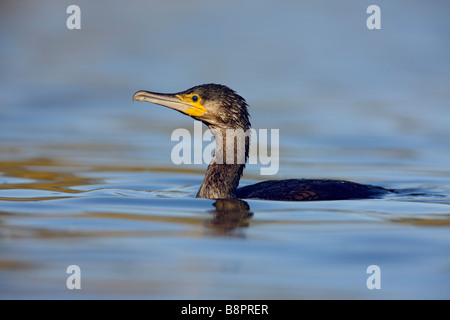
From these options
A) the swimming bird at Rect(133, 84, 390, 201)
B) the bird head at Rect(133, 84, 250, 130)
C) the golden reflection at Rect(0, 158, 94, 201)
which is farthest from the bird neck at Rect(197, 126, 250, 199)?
the golden reflection at Rect(0, 158, 94, 201)

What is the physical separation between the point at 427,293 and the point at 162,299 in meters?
1.61

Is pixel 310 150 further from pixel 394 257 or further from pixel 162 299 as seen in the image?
pixel 162 299

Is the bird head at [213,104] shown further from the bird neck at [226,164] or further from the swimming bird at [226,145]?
the bird neck at [226,164]

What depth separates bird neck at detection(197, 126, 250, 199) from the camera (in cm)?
900

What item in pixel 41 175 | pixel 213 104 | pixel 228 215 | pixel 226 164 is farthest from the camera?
pixel 41 175

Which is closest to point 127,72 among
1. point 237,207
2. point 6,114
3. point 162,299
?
point 6,114

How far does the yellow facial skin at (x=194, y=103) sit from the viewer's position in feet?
29.4

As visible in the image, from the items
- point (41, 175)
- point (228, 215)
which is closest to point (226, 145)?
point (228, 215)

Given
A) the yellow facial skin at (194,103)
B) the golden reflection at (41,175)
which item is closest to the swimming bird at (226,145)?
the yellow facial skin at (194,103)

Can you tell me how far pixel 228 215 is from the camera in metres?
7.96

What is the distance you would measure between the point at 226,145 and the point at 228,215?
1.29m

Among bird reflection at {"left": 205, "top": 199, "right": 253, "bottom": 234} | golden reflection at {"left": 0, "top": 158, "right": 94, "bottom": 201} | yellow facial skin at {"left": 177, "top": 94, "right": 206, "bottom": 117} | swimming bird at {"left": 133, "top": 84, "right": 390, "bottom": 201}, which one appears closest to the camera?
bird reflection at {"left": 205, "top": 199, "right": 253, "bottom": 234}

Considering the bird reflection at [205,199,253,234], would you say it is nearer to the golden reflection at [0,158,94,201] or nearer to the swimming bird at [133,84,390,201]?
the swimming bird at [133,84,390,201]

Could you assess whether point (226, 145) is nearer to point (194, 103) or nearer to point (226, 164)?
point (226, 164)
